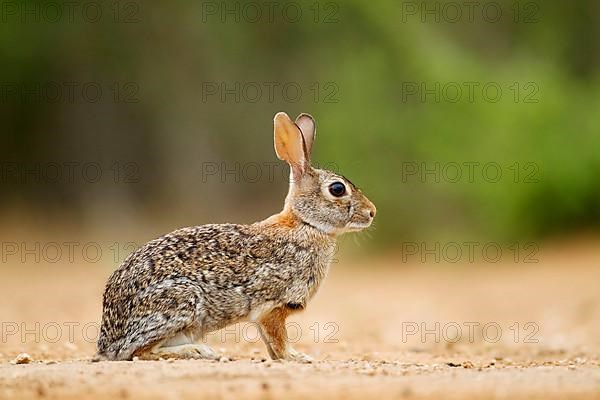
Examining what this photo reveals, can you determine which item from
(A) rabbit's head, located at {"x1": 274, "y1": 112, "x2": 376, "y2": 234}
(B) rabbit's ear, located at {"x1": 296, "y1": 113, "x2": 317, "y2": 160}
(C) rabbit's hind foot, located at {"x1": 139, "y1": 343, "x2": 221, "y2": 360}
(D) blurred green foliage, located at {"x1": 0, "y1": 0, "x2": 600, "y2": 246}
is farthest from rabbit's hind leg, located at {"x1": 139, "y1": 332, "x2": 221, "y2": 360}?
(D) blurred green foliage, located at {"x1": 0, "y1": 0, "x2": 600, "y2": 246}

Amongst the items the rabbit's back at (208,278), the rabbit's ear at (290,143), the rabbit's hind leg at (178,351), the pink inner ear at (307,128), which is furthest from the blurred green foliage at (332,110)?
the rabbit's hind leg at (178,351)

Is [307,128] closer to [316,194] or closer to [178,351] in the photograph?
[316,194]

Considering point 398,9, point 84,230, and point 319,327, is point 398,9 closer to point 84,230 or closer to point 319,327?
point 84,230

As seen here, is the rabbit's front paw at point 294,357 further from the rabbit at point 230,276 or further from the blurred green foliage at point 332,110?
the blurred green foliage at point 332,110

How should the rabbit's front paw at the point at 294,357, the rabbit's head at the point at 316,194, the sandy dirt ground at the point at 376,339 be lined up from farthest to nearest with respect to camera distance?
the rabbit's head at the point at 316,194
the rabbit's front paw at the point at 294,357
the sandy dirt ground at the point at 376,339

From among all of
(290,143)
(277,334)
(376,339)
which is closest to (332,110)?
(376,339)

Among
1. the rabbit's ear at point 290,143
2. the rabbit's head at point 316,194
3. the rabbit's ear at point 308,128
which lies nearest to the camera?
the rabbit's head at point 316,194

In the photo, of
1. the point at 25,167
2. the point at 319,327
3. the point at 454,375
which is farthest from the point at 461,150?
the point at 454,375
